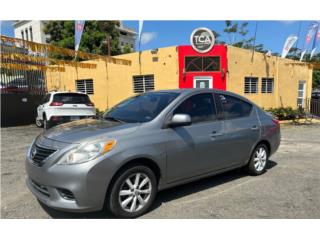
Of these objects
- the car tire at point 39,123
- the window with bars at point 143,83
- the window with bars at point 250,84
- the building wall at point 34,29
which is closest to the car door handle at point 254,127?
the window with bars at point 143,83

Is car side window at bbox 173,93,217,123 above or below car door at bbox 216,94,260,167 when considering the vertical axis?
above

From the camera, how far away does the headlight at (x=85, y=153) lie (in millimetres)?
3252

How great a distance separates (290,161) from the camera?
22.0 feet

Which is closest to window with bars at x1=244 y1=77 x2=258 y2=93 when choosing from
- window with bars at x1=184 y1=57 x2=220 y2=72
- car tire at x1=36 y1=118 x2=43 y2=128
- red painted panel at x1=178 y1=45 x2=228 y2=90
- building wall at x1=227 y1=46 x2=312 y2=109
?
building wall at x1=227 y1=46 x2=312 y2=109

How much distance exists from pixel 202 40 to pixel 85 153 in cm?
1212

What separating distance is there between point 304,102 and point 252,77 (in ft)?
20.8

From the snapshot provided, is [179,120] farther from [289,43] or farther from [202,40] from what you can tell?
[289,43]

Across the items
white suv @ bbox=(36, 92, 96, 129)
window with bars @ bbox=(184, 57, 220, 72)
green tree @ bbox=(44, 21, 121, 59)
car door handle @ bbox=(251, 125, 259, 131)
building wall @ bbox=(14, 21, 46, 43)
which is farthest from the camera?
building wall @ bbox=(14, 21, 46, 43)

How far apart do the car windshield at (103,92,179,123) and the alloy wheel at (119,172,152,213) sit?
817 millimetres

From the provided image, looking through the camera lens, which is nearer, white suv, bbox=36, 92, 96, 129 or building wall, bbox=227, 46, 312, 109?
white suv, bbox=36, 92, 96, 129

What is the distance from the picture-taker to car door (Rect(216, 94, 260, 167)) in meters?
4.77

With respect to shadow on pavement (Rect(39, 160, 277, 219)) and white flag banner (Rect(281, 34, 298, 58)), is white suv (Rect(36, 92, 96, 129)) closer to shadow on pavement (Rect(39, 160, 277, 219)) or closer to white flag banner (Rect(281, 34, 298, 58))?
shadow on pavement (Rect(39, 160, 277, 219))

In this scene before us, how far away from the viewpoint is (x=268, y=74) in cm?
1678

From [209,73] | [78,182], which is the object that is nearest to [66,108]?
[209,73]
